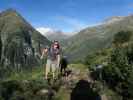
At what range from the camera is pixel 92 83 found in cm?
3584

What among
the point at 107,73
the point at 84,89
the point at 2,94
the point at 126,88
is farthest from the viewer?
the point at 107,73

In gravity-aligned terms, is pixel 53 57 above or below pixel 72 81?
above

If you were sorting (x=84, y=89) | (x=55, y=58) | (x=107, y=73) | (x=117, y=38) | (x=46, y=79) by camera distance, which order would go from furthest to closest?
1. (x=117, y=38)
2. (x=107, y=73)
3. (x=84, y=89)
4. (x=46, y=79)
5. (x=55, y=58)

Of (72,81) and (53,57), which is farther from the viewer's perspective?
(72,81)

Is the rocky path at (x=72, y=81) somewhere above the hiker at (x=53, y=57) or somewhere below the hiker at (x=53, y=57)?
below

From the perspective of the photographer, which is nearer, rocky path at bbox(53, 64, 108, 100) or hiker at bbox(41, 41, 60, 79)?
hiker at bbox(41, 41, 60, 79)

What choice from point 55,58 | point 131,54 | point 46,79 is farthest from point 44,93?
point 131,54

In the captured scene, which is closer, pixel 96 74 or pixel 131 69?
pixel 96 74

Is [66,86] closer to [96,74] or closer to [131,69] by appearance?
[96,74]

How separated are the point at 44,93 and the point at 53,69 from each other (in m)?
4.41

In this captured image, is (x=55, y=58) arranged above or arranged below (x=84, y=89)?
above

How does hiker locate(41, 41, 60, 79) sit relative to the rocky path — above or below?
above

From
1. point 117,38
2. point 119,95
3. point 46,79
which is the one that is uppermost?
point 117,38

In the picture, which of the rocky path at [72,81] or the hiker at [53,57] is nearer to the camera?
the hiker at [53,57]
